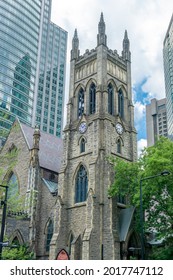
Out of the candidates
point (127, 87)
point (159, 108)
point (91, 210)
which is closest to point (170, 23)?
point (159, 108)

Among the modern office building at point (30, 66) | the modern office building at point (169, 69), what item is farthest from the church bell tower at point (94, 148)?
the modern office building at point (169, 69)

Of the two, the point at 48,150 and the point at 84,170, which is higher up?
the point at 48,150

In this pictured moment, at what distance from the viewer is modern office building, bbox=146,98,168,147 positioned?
172m

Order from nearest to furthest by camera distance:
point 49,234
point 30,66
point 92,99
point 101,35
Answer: point 49,234, point 92,99, point 101,35, point 30,66

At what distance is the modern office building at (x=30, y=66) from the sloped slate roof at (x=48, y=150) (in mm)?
49488

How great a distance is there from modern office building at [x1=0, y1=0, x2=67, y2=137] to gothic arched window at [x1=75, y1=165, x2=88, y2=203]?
207ft

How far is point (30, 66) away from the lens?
4788 inches

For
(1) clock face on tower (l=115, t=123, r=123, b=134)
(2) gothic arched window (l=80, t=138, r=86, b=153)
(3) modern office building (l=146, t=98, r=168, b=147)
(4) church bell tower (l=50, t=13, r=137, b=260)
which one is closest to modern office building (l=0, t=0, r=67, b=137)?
(3) modern office building (l=146, t=98, r=168, b=147)

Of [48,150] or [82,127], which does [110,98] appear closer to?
[82,127]

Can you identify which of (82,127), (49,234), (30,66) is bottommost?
(49,234)

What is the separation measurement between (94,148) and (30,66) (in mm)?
90683

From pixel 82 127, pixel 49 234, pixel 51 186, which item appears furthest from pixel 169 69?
pixel 49 234

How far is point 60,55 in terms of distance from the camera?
155 m
